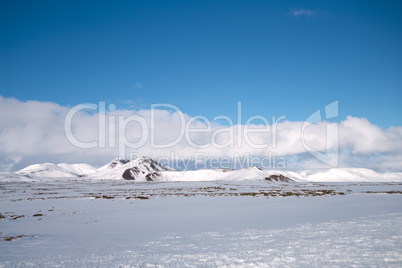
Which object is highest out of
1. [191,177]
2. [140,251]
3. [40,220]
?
[140,251]

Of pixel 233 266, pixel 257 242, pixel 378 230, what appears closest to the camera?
pixel 233 266

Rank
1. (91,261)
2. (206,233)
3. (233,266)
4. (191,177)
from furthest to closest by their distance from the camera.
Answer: (191,177), (206,233), (91,261), (233,266)

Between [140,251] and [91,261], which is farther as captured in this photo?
[140,251]

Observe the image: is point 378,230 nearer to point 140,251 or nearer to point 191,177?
point 140,251

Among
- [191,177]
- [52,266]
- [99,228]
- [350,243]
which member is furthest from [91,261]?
[191,177]

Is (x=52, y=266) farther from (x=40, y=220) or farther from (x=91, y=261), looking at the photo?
(x=40, y=220)

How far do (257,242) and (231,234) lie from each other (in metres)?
2.54

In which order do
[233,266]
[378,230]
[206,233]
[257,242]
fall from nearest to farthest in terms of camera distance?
[233,266] < [257,242] < [378,230] < [206,233]

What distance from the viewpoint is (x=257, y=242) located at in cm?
1276

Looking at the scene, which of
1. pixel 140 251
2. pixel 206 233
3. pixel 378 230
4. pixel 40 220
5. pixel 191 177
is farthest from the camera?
pixel 191 177

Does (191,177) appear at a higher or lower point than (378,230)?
lower

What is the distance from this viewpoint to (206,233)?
51.1ft

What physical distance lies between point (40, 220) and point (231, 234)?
16.6m

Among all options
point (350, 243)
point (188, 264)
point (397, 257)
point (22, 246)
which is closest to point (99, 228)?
point (22, 246)
